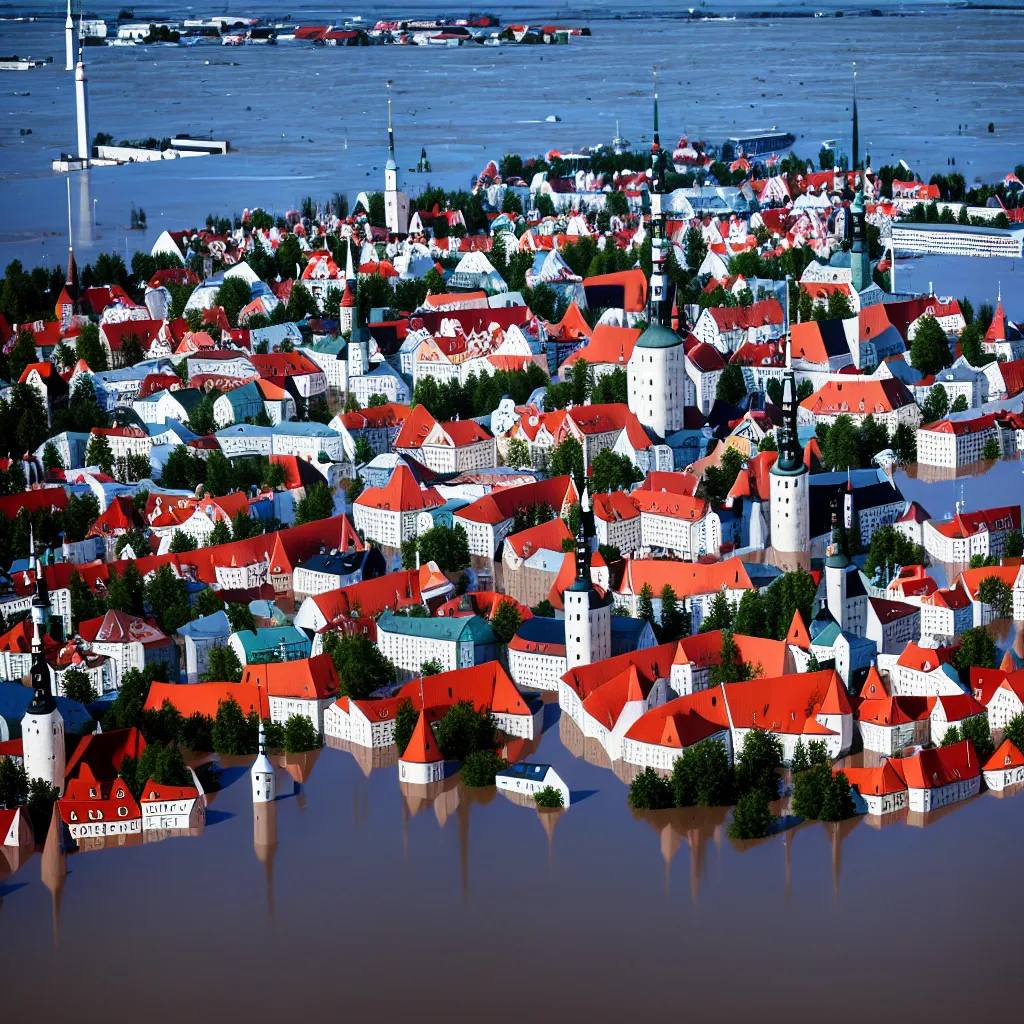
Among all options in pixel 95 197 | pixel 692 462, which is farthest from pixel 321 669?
pixel 95 197

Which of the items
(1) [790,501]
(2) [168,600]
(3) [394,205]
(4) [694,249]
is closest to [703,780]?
(2) [168,600]

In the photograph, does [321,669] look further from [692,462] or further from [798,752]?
[692,462]

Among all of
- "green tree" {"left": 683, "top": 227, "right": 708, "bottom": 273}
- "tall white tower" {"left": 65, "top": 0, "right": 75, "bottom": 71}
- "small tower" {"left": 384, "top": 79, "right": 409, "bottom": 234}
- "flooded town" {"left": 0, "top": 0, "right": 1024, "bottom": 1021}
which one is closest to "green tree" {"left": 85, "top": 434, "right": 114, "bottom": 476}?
"flooded town" {"left": 0, "top": 0, "right": 1024, "bottom": 1021}

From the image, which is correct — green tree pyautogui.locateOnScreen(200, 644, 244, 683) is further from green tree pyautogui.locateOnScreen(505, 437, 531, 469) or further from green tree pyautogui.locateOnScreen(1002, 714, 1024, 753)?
green tree pyautogui.locateOnScreen(505, 437, 531, 469)

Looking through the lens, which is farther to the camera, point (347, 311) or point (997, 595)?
point (347, 311)

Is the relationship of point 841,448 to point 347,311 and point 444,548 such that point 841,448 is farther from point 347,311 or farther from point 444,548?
point 347,311

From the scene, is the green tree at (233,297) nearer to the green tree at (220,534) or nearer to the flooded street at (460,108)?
the flooded street at (460,108)
